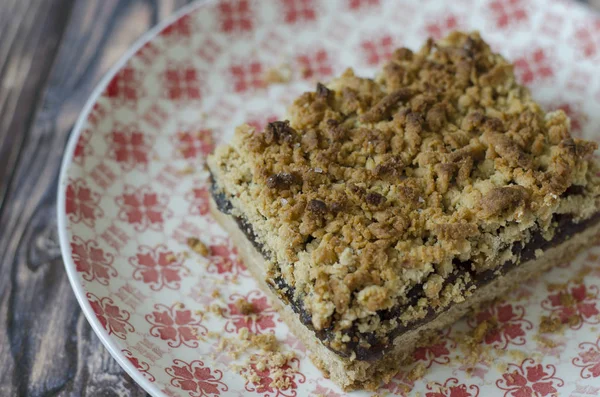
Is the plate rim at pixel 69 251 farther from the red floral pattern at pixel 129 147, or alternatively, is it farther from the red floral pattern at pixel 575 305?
the red floral pattern at pixel 575 305

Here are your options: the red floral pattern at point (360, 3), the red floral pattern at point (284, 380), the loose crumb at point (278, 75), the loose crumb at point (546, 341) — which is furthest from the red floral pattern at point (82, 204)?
the loose crumb at point (546, 341)

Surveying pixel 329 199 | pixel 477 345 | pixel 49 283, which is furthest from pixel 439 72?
pixel 49 283

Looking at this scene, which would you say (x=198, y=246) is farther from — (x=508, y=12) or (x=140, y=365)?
(x=508, y=12)

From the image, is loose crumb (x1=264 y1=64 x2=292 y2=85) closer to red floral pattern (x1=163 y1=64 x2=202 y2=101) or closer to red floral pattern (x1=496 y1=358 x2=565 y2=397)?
red floral pattern (x1=163 y1=64 x2=202 y2=101)

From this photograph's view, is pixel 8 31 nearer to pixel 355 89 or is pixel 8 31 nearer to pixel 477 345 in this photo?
pixel 355 89

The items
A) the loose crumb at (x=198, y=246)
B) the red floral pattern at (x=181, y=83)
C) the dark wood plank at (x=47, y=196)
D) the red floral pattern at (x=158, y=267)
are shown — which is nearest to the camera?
the dark wood plank at (x=47, y=196)


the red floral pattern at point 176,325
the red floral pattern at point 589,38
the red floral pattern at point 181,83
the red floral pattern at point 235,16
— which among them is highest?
the red floral pattern at point 235,16

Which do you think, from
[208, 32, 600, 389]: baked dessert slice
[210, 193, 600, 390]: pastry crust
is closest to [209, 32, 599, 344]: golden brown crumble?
[208, 32, 600, 389]: baked dessert slice
